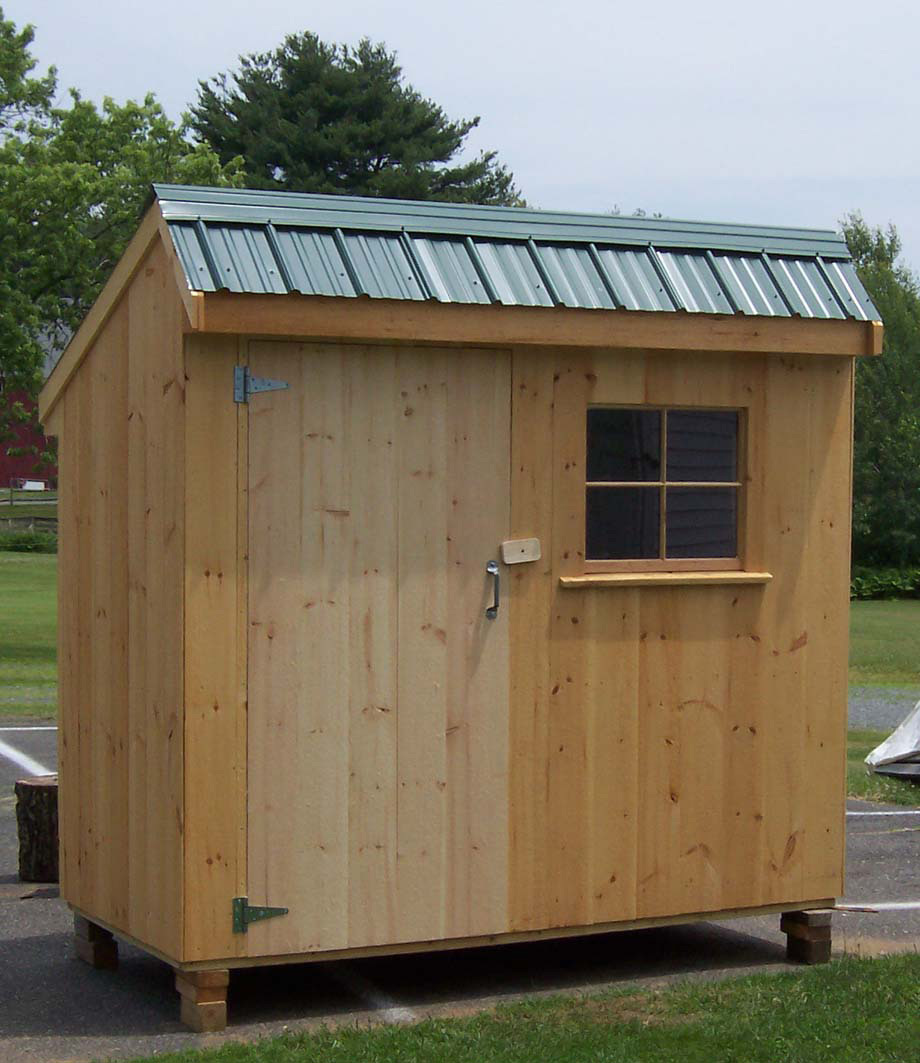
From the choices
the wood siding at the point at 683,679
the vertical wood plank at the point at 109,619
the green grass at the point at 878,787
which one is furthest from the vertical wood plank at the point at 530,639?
the green grass at the point at 878,787

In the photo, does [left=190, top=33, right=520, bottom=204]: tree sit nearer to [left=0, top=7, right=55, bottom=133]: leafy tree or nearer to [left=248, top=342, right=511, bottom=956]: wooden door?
[left=0, top=7, right=55, bottom=133]: leafy tree

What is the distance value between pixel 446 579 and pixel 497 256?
49.1 inches

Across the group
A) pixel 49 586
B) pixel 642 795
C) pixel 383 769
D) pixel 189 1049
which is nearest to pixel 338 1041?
pixel 189 1049

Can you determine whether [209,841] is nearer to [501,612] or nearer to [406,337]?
[501,612]

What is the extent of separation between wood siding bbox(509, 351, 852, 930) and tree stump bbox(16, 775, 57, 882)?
3079 mm

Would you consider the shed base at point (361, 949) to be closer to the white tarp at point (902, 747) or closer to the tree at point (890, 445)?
the white tarp at point (902, 747)

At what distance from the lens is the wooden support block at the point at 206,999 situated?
5.80 meters

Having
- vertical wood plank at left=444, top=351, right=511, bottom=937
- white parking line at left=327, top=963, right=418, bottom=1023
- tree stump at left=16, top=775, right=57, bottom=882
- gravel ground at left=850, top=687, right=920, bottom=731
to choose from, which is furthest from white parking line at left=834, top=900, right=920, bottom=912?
gravel ground at left=850, top=687, right=920, bottom=731

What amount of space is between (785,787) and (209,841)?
93.7 inches

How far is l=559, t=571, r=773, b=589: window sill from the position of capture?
20.8 ft

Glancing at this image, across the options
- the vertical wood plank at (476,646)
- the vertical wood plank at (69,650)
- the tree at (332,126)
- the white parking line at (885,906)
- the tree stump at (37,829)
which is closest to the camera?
the vertical wood plank at (476,646)

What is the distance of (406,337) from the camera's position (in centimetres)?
595

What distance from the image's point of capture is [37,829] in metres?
8.41

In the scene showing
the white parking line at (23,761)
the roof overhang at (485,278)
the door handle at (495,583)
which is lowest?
the white parking line at (23,761)
